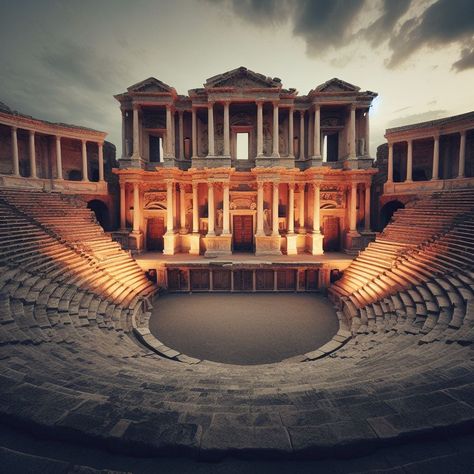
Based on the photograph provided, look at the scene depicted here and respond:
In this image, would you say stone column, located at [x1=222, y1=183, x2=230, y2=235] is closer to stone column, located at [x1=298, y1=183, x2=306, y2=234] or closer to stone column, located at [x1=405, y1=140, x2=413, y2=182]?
stone column, located at [x1=298, y1=183, x2=306, y2=234]

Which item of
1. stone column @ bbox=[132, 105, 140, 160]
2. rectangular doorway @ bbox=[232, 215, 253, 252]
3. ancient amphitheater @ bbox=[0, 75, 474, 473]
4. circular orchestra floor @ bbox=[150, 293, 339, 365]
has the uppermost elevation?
stone column @ bbox=[132, 105, 140, 160]

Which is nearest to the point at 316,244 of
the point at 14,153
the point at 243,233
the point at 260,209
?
the point at 260,209

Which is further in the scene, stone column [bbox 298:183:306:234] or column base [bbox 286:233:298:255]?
stone column [bbox 298:183:306:234]

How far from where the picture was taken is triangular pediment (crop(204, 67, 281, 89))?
1758 centimetres

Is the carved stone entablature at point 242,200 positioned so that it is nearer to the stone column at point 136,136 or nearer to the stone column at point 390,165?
the stone column at point 136,136

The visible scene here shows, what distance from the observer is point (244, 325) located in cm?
1086

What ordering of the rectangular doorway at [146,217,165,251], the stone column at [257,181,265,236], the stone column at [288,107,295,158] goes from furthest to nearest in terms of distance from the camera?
the rectangular doorway at [146,217,165,251] < the stone column at [288,107,295,158] < the stone column at [257,181,265,236]

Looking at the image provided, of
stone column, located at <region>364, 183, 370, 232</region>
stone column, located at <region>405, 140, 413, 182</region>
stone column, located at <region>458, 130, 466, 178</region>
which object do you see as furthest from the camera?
stone column, located at <region>364, 183, 370, 232</region>

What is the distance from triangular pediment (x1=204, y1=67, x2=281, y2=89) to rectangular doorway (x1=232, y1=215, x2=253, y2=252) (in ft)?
29.6

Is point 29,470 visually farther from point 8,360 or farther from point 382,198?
point 382,198

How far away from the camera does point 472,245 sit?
10.6m

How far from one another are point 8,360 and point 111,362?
1893 mm

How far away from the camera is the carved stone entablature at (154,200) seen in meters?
19.9

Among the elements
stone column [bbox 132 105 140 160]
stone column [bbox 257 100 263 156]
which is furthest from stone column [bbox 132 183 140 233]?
stone column [bbox 257 100 263 156]
